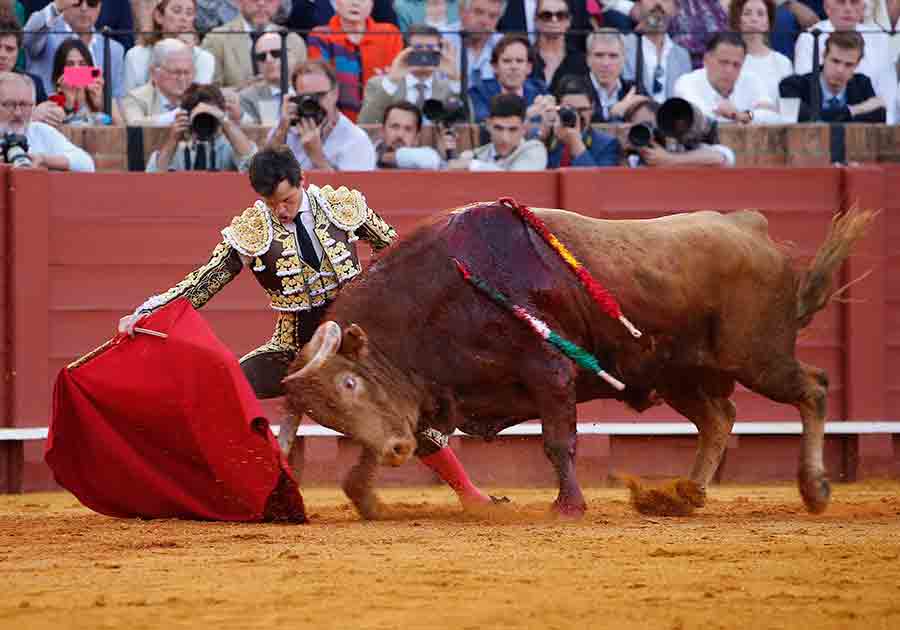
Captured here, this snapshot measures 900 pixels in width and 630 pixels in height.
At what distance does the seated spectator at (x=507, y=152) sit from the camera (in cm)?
836

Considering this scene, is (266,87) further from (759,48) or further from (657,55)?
(759,48)

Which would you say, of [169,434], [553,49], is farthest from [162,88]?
[169,434]

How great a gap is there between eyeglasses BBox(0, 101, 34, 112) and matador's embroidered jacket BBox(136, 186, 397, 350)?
8.35 feet

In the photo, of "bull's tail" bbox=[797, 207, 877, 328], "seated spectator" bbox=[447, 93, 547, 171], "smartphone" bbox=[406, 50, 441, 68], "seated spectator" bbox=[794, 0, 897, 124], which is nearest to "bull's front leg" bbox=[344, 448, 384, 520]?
"bull's tail" bbox=[797, 207, 877, 328]

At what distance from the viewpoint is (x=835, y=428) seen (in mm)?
8336

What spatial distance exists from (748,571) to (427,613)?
3.42 ft

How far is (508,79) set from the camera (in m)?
8.78

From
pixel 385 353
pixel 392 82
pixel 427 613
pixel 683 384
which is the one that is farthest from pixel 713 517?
pixel 392 82

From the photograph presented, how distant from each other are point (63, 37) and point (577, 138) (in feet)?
9.43

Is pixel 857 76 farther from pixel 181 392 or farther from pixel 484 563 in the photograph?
pixel 484 563

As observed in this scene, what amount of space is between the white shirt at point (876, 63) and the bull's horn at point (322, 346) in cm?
490

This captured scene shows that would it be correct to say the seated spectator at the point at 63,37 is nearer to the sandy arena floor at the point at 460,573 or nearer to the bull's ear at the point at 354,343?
the sandy arena floor at the point at 460,573

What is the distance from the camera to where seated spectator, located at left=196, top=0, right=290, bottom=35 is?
9.25 metres

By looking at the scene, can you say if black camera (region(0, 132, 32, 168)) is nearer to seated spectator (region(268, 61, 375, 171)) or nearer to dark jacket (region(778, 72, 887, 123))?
seated spectator (region(268, 61, 375, 171))
